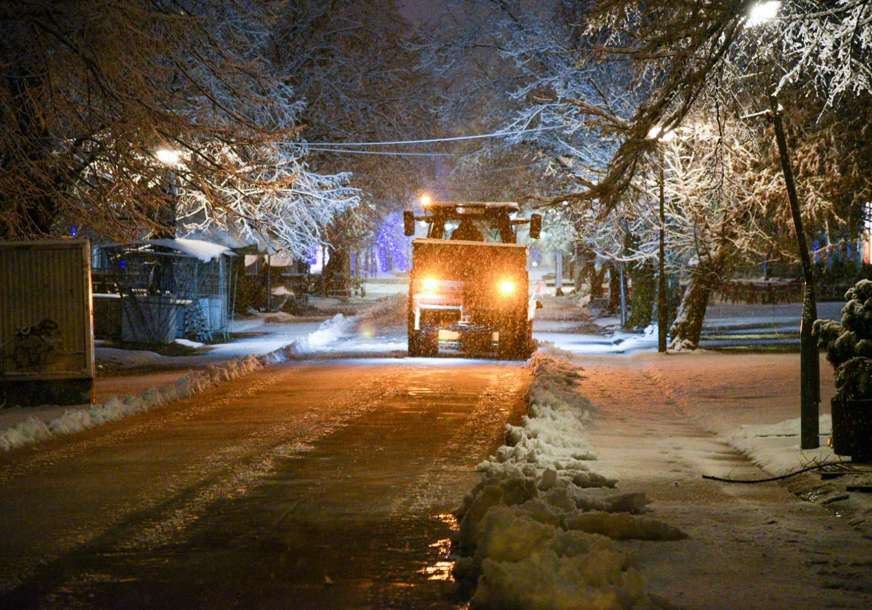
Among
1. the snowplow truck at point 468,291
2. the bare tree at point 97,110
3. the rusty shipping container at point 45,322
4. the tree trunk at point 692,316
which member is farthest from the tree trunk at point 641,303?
the rusty shipping container at point 45,322

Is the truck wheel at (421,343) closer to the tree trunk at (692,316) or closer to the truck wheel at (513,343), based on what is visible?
the truck wheel at (513,343)

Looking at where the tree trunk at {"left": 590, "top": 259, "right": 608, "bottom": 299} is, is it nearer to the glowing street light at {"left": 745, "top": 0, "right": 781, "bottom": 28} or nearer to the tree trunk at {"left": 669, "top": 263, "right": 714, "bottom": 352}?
the tree trunk at {"left": 669, "top": 263, "right": 714, "bottom": 352}

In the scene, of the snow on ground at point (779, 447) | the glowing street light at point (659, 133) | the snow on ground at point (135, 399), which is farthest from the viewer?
the snow on ground at point (135, 399)

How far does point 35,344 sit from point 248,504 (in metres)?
7.63

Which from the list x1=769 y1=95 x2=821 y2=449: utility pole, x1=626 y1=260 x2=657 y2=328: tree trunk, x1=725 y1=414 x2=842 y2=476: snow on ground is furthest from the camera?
x1=626 y1=260 x2=657 y2=328: tree trunk

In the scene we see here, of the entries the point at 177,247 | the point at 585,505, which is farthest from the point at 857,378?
the point at 177,247

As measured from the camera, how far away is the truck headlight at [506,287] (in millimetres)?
24031

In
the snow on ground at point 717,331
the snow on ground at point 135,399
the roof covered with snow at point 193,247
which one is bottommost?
the snow on ground at point 135,399

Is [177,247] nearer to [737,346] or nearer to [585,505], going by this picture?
[737,346]

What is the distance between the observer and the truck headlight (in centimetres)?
2403

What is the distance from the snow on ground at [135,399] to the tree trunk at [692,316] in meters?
9.53

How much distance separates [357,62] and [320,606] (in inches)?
1259

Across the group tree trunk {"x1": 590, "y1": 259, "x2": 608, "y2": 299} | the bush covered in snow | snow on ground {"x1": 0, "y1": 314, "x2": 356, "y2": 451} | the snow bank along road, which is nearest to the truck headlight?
snow on ground {"x1": 0, "y1": 314, "x2": 356, "y2": 451}

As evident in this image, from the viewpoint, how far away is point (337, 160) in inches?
1489
